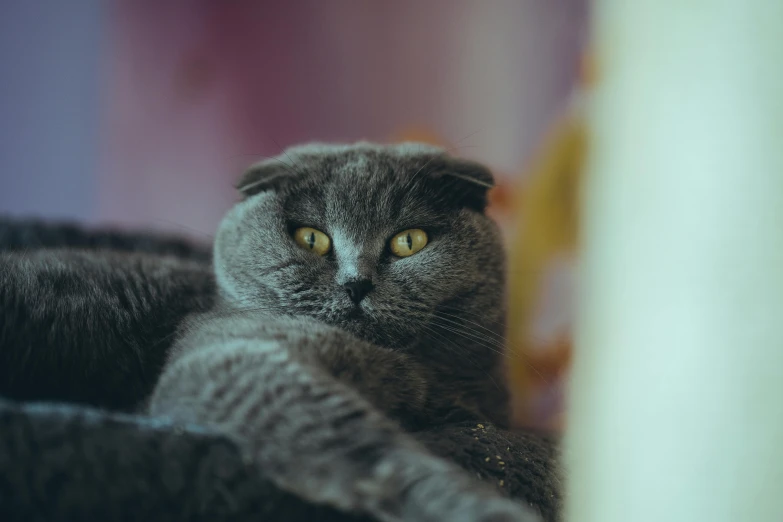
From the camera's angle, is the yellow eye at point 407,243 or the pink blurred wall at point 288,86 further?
the pink blurred wall at point 288,86

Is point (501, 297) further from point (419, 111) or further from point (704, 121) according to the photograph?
point (419, 111)

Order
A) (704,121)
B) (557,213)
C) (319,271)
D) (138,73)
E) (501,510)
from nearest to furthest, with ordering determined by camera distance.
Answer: (501,510) < (319,271) < (704,121) < (557,213) < (138,73)

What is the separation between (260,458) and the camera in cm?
63

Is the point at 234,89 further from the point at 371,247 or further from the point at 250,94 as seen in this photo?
the point at 371,247

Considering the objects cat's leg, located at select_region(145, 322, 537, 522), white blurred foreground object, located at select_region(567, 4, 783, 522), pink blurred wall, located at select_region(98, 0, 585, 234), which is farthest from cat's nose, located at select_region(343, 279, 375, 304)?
pink blurred wall, located at select_region(98, 0, 585, 234)

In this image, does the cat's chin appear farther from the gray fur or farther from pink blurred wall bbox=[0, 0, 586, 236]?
pink blurred wall bbox=[0, 0, 586, 236]

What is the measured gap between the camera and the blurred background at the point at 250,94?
187 cm

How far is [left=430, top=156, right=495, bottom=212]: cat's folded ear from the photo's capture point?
38.7 inches

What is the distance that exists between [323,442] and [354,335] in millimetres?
243

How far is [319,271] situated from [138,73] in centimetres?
140

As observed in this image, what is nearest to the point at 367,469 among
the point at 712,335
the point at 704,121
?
the point at 712,335

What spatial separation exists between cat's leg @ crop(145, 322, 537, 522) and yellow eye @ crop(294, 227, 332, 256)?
246 mm

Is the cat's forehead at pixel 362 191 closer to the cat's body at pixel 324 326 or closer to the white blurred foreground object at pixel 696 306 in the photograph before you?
the cat's body at pixel 324 326

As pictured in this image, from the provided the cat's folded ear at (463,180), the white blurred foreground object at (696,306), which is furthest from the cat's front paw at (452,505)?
the cat's folded ear at (463,180)
